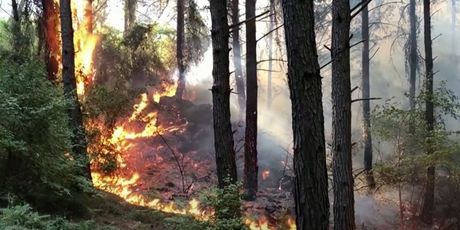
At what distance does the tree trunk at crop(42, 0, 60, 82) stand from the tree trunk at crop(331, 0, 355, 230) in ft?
27.5

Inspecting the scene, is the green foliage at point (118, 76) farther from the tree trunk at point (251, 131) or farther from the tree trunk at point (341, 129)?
the tree trunk at point (341, 129)

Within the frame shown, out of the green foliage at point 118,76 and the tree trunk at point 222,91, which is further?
the green foliage at point 118,76

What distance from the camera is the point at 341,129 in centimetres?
794

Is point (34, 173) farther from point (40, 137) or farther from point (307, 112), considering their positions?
point (307, 112)

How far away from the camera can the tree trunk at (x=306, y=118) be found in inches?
177

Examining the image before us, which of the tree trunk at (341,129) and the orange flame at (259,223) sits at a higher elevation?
the tree trunk at (341,129)

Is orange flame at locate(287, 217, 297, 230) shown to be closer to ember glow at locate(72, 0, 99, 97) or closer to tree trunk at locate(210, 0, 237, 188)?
tree trunk at locate(210, 0, 237, 188)

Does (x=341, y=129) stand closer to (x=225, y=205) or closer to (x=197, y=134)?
(x=225, y=205)

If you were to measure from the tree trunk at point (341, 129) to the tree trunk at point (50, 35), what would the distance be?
8.40 meters

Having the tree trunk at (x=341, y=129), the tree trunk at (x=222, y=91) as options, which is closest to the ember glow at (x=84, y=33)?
the tree trunk at (x=222, y=91)

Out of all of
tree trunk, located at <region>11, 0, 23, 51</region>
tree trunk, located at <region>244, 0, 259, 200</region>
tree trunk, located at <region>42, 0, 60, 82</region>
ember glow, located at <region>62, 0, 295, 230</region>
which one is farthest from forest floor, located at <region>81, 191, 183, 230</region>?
tree trunk, located at <region>11, 0, 23, 51</region>

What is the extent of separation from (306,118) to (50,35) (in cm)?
1069

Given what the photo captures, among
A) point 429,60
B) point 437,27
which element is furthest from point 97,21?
point 437,27

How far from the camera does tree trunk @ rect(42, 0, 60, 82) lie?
43.1 feet
